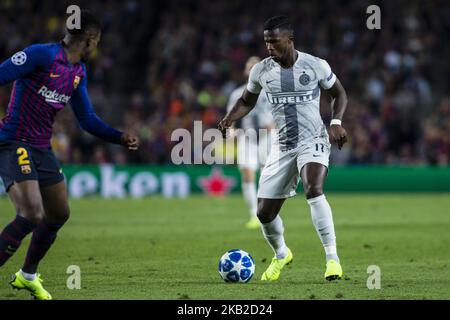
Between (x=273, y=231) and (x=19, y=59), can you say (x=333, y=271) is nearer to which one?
(x=273, y=231)

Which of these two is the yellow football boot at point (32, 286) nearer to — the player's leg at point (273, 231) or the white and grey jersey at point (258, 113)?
the player's leg at point (273, 231)

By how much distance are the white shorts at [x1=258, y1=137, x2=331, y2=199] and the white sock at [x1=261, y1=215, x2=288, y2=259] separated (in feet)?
1.20

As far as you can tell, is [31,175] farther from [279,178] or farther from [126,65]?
[126,65]

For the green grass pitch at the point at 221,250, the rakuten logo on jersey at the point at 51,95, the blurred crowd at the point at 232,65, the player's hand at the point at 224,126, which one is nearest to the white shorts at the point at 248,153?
the green grass pitch at the point at 221,250

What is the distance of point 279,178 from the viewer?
10.1m

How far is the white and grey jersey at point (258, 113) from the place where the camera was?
1627 centimetres

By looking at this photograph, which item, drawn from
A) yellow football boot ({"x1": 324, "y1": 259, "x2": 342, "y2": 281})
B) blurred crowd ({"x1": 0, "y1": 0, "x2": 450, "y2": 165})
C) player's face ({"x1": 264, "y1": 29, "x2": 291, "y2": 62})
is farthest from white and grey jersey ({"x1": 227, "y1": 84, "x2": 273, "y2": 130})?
blurred crowd ({"x1": 0, "y1": 0, "x2": 450, "y2": 165})

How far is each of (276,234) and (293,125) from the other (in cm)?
127

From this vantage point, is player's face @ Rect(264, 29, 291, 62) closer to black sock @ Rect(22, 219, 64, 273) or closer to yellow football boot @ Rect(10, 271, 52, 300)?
black sock @ Rect(22, 219, 64, 273)

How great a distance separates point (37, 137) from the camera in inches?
346

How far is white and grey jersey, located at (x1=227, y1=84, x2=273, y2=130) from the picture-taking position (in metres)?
16.3

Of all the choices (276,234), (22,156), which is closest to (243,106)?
(276,234)
